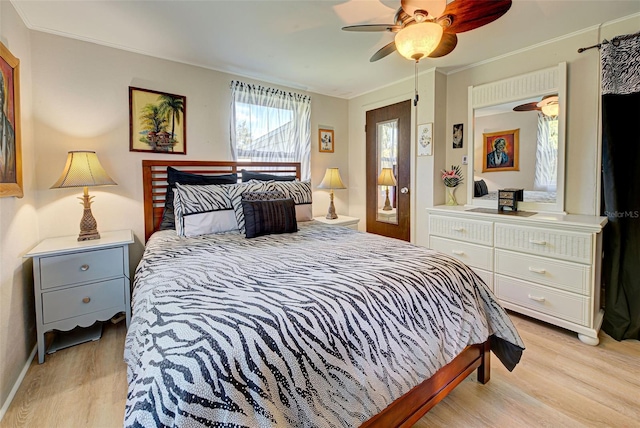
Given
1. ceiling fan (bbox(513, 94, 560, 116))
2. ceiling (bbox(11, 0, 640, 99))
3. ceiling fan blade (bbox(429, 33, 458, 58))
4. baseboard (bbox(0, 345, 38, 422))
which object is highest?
ceiling (bbox(11, 0, 640, 99))

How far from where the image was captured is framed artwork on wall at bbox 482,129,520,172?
9.50ft

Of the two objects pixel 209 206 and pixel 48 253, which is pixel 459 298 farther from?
pixel 48 253

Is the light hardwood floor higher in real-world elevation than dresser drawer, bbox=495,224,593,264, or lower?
Result: lower

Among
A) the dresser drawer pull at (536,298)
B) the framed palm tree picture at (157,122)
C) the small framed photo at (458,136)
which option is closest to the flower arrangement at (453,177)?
the small framed photo at (458,136)

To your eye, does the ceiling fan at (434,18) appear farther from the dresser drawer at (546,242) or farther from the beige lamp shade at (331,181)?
the beige lamp shade at (331,181)

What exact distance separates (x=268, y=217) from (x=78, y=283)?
1399 millimetres

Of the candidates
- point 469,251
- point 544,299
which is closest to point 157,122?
point 469,251

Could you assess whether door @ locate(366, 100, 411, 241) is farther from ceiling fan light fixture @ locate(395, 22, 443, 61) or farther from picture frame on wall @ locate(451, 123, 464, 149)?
ceiling fan light fixture @ locate(395, 22, 443, 61)

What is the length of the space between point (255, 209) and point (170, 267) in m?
0.91

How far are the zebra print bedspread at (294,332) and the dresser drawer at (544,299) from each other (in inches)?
38.9

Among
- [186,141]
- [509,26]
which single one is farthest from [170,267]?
[509,26]

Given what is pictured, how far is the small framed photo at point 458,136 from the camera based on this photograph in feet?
10.8

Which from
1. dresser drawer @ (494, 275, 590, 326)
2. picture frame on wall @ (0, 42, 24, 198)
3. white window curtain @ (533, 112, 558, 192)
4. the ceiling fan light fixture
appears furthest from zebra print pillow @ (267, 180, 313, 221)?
white window curtain @ (533, 112, 558, 192)

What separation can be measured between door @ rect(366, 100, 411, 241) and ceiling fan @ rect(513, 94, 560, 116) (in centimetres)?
121
